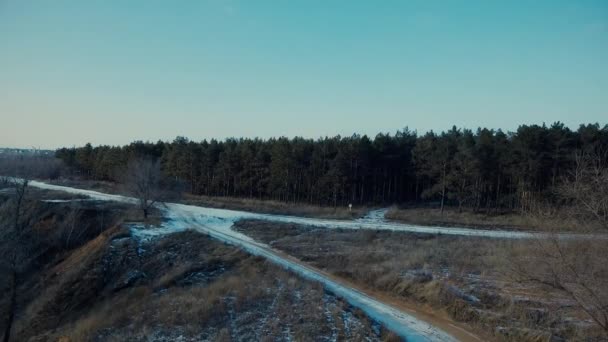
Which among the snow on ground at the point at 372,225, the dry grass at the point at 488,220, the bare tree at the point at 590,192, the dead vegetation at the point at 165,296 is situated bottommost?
the dead vegetation at the point at 165,296

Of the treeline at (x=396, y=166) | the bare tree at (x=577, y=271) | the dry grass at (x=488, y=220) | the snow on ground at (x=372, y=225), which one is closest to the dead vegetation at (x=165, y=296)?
the bare tree at (x=577, y=271)

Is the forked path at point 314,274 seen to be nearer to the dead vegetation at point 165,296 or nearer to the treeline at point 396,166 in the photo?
the dead vegetation at point 165,296

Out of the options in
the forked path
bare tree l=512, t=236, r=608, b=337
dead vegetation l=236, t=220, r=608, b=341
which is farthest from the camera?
the forked path

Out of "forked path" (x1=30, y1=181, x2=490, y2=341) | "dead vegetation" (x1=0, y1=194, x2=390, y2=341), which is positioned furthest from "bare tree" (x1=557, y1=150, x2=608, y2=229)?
"dead vegetation" (x1=0, y1=194, x2=390, y2=341)

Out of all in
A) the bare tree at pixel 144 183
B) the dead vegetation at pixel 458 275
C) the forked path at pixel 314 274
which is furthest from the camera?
the bare tree at pixel 144 183

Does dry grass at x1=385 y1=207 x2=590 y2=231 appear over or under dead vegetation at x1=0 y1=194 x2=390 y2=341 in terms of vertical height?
over

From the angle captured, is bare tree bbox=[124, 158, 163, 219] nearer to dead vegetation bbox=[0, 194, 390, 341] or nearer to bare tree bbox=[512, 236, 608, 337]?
dead vegetation bbox=[0, 194, 390, 341]

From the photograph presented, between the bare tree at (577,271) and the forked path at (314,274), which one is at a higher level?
the bare tree at (577,271)
